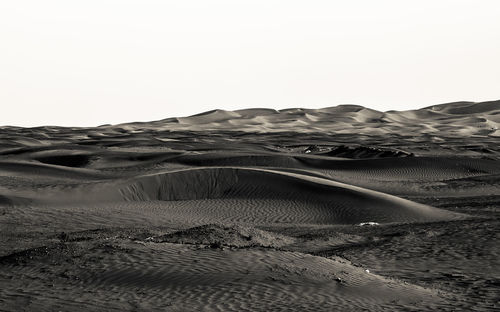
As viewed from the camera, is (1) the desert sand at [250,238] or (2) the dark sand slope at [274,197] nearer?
(1) the desert sand at [250,238]

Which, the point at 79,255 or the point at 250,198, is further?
the point at 250,198

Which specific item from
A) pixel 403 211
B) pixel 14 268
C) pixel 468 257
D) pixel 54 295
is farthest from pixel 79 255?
pixel 403 211

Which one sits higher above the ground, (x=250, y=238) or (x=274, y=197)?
(x=250, y=238)

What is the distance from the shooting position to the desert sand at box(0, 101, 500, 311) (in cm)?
736

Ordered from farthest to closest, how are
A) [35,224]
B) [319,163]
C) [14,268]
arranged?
1. [319,163]
2. [35,224]
3. [14,268]

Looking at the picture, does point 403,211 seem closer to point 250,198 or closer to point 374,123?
point 250,198

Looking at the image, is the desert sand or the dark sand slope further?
the dark sand slope

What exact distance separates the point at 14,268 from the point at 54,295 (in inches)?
49.6

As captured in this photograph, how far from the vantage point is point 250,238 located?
1046 centimetres

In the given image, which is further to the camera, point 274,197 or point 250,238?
point 274,197

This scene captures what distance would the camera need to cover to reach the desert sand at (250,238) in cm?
736

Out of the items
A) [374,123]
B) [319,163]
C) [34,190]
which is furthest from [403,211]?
[374,123]

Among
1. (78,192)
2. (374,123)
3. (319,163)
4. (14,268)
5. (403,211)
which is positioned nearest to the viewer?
(14,268)

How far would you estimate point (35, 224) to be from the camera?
42.9 ft
